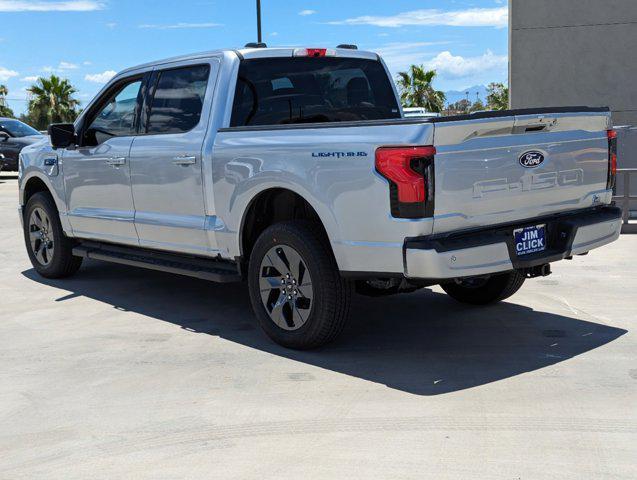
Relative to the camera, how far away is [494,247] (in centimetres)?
505

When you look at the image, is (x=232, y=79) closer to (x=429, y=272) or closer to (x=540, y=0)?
(x=429, y=272)

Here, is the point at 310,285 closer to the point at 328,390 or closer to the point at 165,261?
the point at 328,390

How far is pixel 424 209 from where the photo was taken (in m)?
4.83

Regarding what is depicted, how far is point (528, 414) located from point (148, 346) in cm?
274

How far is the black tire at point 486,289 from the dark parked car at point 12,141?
17.9 meters

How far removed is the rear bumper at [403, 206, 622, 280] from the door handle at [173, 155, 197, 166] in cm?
207

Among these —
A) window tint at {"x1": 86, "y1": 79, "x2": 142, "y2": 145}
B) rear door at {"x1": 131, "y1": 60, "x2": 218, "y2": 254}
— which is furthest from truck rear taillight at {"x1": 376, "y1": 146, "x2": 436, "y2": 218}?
window tint at {"x1": 86, "y1": 79, "x2": 142, "y2": 145}

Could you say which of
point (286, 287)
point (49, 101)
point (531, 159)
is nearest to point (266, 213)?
point (286, 287)

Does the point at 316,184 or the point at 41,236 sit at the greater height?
the point at 316,184

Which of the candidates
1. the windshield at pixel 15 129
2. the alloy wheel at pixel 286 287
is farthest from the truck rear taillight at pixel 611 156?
the windshield at pixel 15 129

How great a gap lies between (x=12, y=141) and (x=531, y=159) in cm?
2020

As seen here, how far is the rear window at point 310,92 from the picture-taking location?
641cm

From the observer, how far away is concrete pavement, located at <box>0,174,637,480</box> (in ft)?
12.8

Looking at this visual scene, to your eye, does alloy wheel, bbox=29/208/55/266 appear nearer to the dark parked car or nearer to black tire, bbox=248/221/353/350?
black tire, bbox=248/221/353/350
